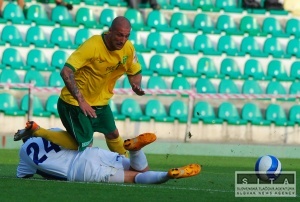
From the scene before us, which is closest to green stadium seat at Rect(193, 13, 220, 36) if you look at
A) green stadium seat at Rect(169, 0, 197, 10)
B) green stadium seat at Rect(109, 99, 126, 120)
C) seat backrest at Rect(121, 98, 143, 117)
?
green stadium seat at Rect(169, 0, 197, 10)

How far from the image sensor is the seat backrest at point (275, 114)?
23203 millimetres

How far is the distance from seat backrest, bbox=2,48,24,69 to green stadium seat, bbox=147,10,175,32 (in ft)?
12.0

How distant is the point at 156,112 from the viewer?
2253cm

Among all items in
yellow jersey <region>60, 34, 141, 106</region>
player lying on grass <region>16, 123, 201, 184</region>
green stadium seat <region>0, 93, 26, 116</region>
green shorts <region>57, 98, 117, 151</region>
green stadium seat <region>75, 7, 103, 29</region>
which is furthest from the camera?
green stadium seat <region>75, 7, 103, 29</region>

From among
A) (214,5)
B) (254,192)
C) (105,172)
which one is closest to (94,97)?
(105,172)

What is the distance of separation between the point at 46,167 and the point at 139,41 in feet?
40.9

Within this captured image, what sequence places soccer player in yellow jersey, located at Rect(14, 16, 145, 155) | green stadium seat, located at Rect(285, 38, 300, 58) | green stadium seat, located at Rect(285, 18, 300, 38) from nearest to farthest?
soccer player in yellow jersey, located at Rect(14, 16, 145, 155), green stadium seat, located at Rect(285, 38, 300, 58), green stadium seat, located at Rect(285, 18, 300, 38)

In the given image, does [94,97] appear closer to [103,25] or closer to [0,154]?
[0,154]

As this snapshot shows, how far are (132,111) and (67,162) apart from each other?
1053 cm

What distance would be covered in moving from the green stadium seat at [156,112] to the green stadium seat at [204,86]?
1.27 metres

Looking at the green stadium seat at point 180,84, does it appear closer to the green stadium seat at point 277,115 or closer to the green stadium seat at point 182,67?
the green stadium seat at point 182,67

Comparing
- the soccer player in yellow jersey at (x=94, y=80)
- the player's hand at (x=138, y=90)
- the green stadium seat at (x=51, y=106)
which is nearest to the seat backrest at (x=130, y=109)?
the green stadium seat at (x=51, y=106)

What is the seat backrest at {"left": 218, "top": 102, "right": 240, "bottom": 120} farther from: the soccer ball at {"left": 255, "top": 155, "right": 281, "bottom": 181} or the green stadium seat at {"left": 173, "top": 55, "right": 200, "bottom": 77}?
A: the soccer ball at {"left": 255, "top": 155, "right": 281, "bottom": 181}

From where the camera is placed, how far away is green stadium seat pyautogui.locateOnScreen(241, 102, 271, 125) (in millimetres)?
22984
